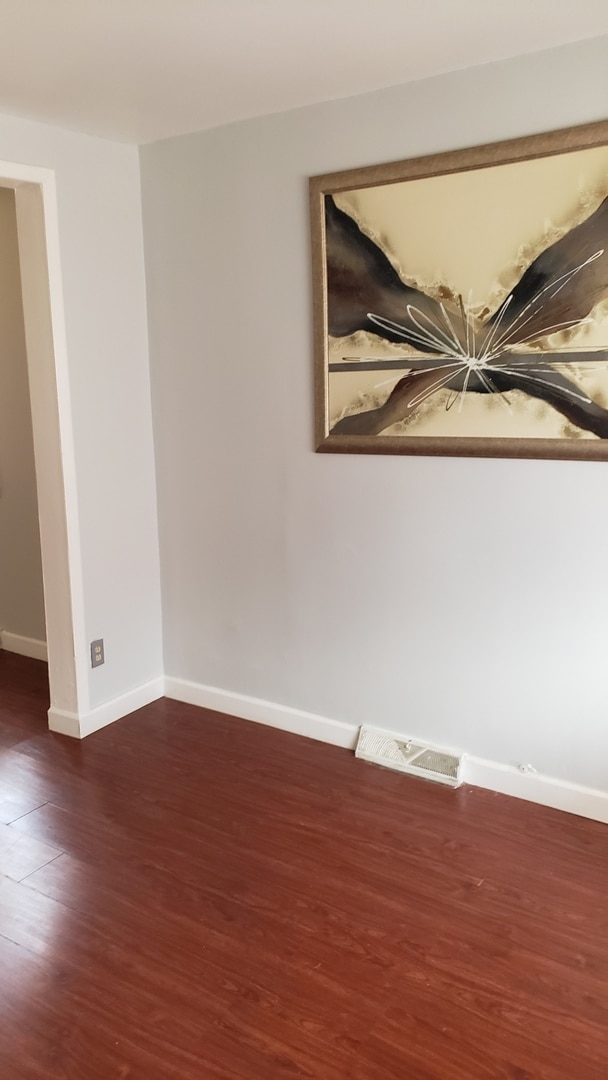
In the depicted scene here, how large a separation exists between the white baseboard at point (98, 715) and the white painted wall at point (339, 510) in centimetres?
22

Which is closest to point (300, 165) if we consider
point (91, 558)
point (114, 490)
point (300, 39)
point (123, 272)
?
point (300, 39)

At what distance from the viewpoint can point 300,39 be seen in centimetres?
219

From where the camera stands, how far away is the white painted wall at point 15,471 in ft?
12.2

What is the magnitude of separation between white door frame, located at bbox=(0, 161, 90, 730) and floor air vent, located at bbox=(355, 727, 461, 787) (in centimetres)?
117

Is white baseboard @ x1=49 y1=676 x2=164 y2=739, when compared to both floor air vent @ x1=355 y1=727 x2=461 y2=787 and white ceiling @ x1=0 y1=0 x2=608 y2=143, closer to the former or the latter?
floor air vent @ x1=355 y1=727 x2=461 y2=787

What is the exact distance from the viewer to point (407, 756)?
2.96 metres

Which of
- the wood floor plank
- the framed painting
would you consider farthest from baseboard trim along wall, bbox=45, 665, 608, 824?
the framed painting

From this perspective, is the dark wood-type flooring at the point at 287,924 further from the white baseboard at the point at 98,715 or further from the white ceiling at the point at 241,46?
the white ceiling at the point at 241,46

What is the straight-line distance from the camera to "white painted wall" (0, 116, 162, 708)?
3.03m

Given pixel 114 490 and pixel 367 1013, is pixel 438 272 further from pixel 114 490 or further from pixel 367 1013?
pixel 367 1013

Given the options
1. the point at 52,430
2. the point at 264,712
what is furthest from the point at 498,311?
the point at 264,712

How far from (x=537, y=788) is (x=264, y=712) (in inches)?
45.8

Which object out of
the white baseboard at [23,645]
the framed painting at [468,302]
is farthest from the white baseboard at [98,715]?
the framed painting at [468,302]

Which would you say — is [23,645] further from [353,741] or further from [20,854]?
[353,741]
